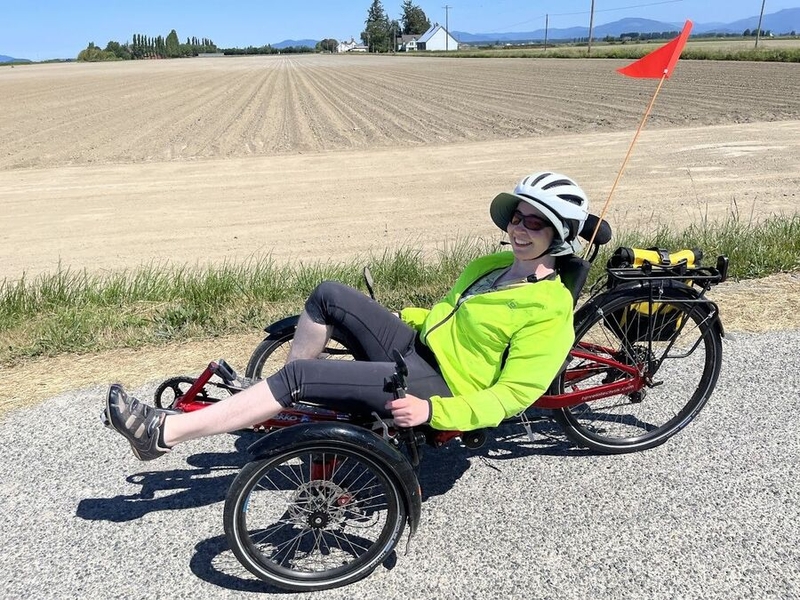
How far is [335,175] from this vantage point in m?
14.0

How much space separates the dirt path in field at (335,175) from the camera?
333 inches

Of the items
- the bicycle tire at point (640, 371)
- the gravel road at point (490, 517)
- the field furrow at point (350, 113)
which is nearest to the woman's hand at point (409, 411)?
the gravel road at point (490, 517)

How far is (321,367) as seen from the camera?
2525 millimetres

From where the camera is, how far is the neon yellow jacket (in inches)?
96.4

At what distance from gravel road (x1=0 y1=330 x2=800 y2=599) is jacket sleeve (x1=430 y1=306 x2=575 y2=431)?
1.87 ft

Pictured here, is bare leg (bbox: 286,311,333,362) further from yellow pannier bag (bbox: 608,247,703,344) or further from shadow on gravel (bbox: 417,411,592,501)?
yellow pannier bag (bbox: 608,247,703,344)

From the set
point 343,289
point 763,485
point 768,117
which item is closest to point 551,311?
point 343,289

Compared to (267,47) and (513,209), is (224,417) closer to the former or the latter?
(513,209)

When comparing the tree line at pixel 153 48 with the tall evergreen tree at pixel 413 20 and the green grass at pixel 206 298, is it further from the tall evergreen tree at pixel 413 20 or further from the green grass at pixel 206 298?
the green grass at pixel 206 298

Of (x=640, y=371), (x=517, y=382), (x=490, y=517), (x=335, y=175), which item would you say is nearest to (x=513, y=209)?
(x=517, y=382)

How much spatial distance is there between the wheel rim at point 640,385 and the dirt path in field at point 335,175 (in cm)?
130

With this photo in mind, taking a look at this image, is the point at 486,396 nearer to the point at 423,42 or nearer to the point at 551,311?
the point at 551,311

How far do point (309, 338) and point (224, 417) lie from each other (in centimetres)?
66

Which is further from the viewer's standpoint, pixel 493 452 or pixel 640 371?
pixel 640 371
